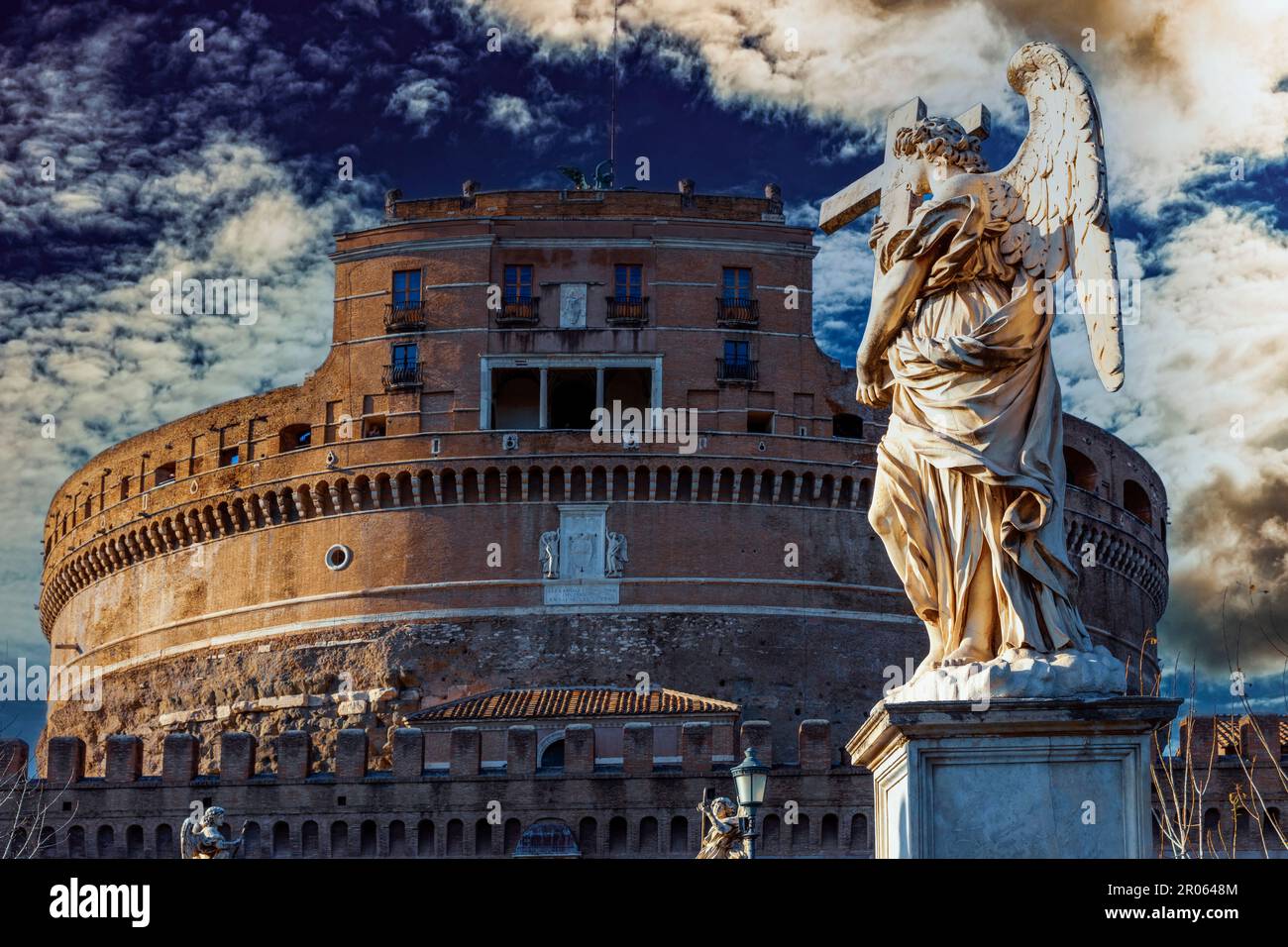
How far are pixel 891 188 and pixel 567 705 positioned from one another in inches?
1354

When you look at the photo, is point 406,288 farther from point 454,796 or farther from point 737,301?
point 454,796

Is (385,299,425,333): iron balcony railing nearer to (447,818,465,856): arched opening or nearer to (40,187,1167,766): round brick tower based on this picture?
(40,187,1167,766): round brick tower

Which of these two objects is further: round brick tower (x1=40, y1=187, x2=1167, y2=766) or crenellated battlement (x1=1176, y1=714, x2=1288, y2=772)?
round brick tower (x1=40, y1=187, x2=1167, y2=766)

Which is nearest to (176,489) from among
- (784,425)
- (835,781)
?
(784,425)

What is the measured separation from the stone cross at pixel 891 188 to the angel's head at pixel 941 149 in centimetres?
6

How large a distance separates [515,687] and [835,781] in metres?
9.35

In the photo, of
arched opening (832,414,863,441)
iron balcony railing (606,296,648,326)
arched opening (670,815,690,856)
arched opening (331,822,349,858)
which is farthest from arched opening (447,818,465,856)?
arched opening (832,414,863,441)

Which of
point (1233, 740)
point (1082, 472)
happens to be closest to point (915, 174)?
point (1233, 740)

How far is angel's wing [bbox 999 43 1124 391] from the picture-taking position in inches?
224

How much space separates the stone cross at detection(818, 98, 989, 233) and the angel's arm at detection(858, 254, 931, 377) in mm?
168

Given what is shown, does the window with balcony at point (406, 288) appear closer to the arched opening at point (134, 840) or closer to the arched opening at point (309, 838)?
the arched opening at point (309, 838)

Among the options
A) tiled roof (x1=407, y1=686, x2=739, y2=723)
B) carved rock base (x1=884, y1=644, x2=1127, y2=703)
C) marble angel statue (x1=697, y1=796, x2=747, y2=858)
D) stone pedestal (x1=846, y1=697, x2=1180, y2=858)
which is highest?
tiled roof (x1=407, y1=686, x2=739, y2=723)

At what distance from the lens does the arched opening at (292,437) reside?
48.1 metres

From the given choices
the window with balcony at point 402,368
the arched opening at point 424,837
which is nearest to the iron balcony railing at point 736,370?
the window with balcony at point 402,368
